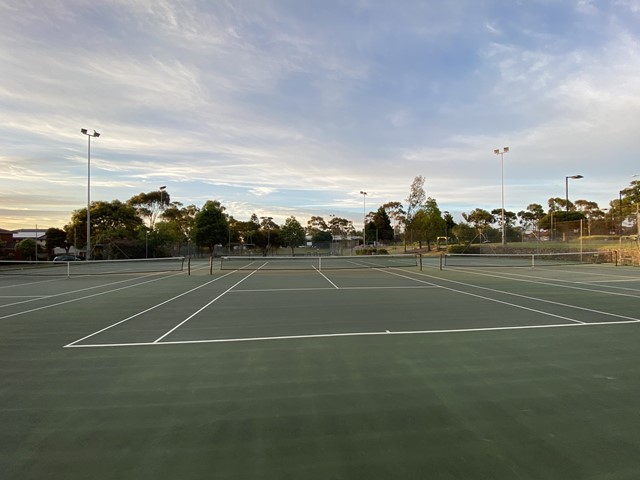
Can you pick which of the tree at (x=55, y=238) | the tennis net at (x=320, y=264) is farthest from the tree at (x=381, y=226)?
the tree at (x=55, y=238)

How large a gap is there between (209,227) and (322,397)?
5688 centimetres

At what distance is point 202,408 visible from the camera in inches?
153

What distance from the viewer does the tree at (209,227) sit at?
5872 centimetres

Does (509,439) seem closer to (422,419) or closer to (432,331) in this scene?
(422,419)

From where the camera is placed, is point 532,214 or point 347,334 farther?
point 532,214

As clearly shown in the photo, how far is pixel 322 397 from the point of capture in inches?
163

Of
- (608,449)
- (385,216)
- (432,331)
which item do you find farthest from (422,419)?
(385,216)

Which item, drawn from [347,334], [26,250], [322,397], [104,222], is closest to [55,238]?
[104,222]

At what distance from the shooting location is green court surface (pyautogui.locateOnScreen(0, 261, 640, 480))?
2.95 m

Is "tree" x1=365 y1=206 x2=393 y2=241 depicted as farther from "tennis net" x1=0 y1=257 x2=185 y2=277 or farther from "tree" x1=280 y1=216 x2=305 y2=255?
"tennis net" x1=0 y1=257 x2=185 y2=277

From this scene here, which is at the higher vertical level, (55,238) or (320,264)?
(55,238)

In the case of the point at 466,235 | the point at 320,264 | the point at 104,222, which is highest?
the point at 104,222

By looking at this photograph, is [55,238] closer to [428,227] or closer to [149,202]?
[149,202]

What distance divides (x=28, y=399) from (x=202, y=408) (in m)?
1.91
